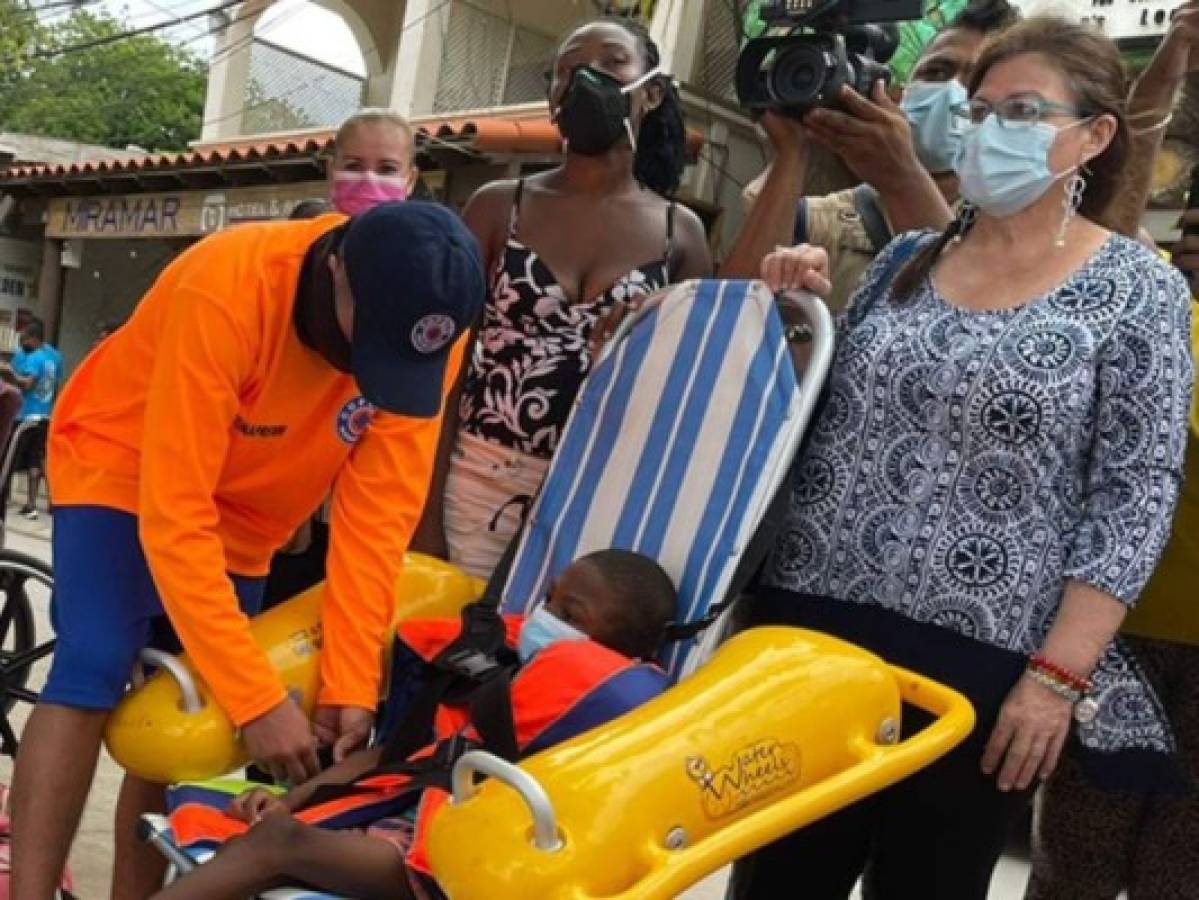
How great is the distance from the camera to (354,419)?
222 centimetres

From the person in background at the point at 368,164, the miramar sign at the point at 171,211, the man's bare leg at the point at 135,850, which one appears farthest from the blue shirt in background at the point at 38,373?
the man's bare leg at the point at 135,850

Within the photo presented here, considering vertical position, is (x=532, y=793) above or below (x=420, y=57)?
below

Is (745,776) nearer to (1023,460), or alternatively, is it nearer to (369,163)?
(1023,460)

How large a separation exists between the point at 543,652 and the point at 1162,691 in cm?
114

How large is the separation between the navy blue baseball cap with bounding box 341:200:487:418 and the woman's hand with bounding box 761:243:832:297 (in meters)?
0.53

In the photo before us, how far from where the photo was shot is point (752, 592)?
219cm

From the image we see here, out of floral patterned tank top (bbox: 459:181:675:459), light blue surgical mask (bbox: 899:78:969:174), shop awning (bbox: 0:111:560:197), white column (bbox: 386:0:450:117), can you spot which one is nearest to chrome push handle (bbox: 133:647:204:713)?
floral patterned tank top (bbox: 459:181:675:459)

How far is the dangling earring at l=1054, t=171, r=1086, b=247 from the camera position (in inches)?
76.8

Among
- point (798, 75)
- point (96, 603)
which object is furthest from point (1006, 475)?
point (96, 603)

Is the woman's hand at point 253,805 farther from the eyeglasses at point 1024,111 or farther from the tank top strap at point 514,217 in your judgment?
→ the eyeglasses at point 1024,111

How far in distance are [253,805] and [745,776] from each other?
0.73 meters

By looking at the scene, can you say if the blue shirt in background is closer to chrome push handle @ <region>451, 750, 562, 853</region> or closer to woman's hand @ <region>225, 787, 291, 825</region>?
woman's hand @ <region>225, 787, 291, 825</region>

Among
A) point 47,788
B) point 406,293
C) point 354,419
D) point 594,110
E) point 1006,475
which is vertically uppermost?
point 594,110

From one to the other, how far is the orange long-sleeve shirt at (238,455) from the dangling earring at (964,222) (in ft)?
2.90
